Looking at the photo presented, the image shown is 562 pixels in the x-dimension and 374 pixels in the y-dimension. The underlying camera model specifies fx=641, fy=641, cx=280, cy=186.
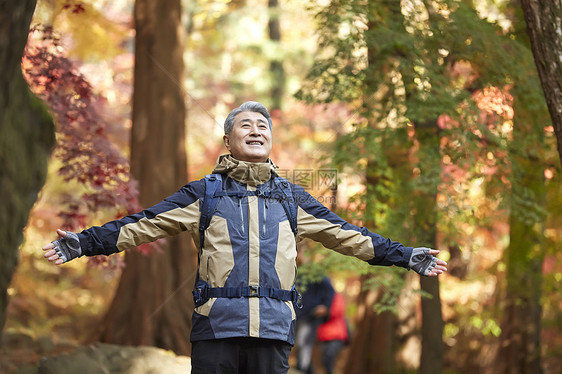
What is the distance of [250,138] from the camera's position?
10.7 feet

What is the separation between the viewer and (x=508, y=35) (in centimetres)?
665

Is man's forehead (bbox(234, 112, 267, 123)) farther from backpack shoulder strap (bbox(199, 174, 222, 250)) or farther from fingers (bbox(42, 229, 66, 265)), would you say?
fingers (bbox(42, 229, 66, 265))

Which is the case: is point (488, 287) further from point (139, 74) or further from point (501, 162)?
point (139, 74)

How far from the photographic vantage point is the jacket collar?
3127mm

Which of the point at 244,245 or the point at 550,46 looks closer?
the point at 244,245

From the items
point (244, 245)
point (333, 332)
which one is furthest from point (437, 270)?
point (333, 332)

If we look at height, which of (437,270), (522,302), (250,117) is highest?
(250,117)

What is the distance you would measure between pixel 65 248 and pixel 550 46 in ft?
11.0

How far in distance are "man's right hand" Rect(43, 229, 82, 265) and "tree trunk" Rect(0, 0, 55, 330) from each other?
70cm

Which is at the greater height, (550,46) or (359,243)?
(550,46)

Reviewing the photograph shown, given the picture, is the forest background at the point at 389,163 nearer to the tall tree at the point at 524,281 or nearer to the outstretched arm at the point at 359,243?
the tall tree at the point at 524,281

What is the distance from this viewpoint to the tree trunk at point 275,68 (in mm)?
15820

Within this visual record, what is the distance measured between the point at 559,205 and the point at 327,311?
3133 millimetres

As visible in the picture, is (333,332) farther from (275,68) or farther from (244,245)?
(275,68)
